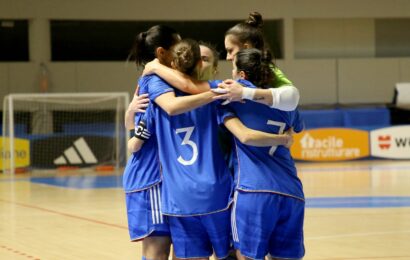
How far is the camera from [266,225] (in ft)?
13.1

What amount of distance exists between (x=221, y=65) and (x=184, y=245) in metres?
19.7

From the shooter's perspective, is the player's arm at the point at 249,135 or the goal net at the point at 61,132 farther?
the goal net at the point at 61,132

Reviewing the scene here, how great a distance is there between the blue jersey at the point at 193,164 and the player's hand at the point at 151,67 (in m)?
0.14

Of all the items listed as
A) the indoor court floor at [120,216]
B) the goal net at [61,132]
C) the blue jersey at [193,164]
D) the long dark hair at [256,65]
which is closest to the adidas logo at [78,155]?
the goal net at [61,132]

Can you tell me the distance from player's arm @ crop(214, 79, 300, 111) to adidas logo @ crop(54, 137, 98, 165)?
51.1ft

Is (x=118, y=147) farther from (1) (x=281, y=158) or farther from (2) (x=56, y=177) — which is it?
(1) (x=281, y=158)

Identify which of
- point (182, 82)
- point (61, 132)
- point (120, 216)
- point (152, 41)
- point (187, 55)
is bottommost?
point (120, 216)

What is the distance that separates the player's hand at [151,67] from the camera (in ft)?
13.9

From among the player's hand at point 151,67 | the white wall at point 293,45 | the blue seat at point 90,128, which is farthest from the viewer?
the white wall at point 293,45

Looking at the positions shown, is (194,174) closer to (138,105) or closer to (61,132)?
(138,105)

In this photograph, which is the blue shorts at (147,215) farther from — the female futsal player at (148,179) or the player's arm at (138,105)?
the player's arm at (138,105)

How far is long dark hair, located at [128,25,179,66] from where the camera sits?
438cm

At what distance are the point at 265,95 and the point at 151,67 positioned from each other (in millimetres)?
657

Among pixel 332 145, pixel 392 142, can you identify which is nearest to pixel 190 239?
pixel 332 145
